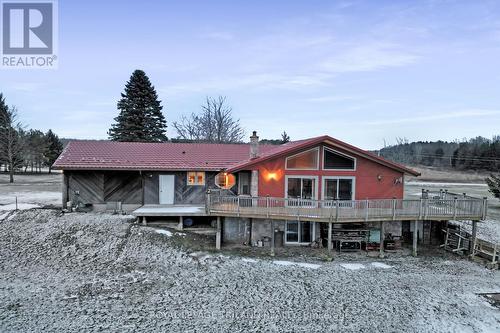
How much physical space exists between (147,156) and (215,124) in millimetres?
21757

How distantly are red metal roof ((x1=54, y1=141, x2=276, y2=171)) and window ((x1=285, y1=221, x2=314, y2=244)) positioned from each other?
5358 mm

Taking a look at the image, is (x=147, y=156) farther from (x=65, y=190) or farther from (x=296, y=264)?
(x=296, y=264)

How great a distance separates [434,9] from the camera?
55.3ft

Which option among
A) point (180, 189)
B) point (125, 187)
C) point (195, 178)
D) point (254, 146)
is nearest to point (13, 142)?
point (125, 187)

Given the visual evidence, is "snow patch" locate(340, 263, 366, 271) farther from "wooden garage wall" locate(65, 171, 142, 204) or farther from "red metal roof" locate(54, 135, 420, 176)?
"wooden garage wall" locate(65, 171, 142, 204)

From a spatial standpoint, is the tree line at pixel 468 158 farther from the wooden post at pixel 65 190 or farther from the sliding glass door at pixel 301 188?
the wooden post at pixel 65 190

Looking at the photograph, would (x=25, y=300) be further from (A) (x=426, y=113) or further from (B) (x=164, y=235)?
(A) (x=426, y=113)

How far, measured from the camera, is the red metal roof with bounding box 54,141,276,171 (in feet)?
51.8

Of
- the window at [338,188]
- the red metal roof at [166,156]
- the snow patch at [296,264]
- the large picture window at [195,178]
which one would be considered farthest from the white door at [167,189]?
the window at [338,188]

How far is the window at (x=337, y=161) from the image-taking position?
45.4 ft

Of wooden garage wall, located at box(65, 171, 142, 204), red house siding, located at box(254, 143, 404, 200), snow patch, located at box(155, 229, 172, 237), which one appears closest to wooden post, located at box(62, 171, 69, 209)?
wooden garage wall, located at box(65, 171, 142, 204)

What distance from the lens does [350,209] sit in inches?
498

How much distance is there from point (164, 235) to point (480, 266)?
44.7ft

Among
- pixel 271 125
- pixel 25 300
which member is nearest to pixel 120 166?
pixel 25 300
